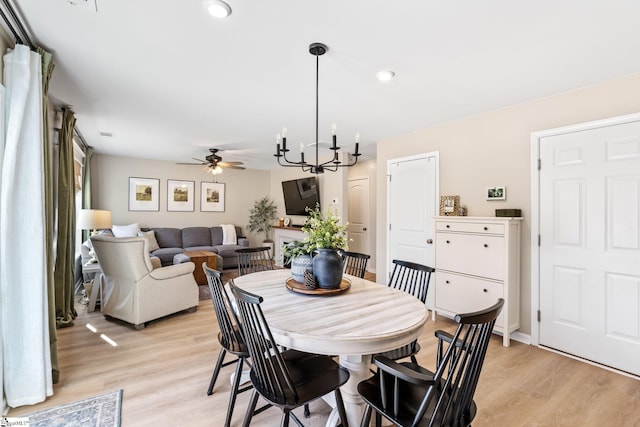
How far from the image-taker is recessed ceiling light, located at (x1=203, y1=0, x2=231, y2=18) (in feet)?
5.39

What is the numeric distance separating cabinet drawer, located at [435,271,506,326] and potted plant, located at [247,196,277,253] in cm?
506

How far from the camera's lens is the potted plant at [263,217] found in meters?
7.87

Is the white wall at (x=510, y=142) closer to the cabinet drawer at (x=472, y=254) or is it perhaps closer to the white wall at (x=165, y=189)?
the cabinet drawer at (x=472, y=254)

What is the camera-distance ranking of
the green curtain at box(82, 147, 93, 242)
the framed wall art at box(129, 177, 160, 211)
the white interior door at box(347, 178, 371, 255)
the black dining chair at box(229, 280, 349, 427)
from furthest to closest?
the framed wall art at box(129, 177, 160, 211) < the white interior door at box(347, 178, 371, 255) < the green curtain at box(82, 147, 93, 242) < the black dining chair at box(229, 280, 349, 427)

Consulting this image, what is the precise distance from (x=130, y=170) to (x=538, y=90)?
7.14 meters

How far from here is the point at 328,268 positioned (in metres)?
2.04

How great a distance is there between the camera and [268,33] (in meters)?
1.94

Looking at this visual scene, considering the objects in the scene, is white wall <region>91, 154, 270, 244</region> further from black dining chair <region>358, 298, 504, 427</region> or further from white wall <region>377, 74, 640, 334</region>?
black dining chair <region>358, 298, 504, 427</region>

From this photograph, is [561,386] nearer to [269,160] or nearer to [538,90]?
[538,90]

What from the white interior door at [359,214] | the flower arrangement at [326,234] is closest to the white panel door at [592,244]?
the flower arrangement at [326,234]

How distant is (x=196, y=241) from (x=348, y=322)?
6.03 metres

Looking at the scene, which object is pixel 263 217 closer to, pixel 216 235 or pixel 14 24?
pixel 216 235

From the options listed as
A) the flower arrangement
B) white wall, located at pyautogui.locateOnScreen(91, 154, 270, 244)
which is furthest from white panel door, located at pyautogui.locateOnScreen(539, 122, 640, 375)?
white wall, located at pyautogui.locateOnScreen(91, 154, 270, 244)

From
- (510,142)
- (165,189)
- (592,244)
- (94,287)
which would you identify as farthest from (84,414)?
(165,189)
